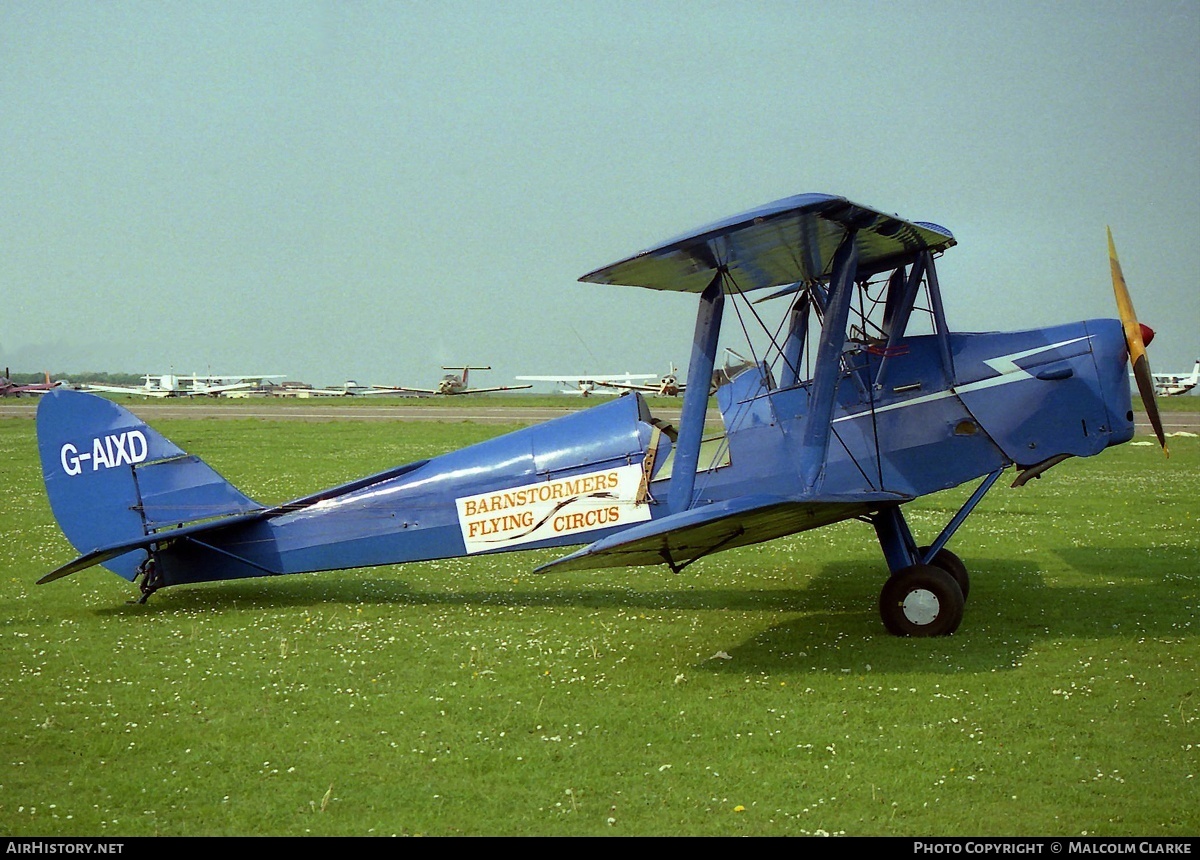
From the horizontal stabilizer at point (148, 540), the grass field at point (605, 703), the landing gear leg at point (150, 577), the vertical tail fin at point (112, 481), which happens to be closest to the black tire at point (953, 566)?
the grass field at point (605, 703)

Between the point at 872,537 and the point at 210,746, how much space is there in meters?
9.19

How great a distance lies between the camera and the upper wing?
271 inches

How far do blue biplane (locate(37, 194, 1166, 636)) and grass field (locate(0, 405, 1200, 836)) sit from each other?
25.1 inches

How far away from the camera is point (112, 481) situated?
30.3 ft

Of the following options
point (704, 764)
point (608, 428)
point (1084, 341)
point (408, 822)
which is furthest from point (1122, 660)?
point (408, 822)

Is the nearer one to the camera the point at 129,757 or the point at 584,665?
the point at 129,757

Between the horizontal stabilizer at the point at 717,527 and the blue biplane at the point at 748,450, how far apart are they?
3 centimetres

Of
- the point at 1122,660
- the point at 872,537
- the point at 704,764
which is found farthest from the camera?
the point at 872,537

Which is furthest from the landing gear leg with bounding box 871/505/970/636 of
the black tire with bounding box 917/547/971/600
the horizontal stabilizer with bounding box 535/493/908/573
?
the black tire with bounding box 917/547/971/600

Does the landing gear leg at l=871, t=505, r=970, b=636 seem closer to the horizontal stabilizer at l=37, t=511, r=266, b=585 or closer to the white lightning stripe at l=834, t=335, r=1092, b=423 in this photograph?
the white lightning stripe at l=834, t=335, r=1092, b=423

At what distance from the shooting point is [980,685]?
257 inches

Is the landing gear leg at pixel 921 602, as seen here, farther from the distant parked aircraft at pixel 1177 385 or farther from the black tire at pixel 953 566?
the distant parked aircraft at pixel 1177 385

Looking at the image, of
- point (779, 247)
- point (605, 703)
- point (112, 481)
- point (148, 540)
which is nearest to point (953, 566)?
point (779, 247)

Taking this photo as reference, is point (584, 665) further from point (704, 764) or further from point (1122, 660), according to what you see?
point (1122, 660)
